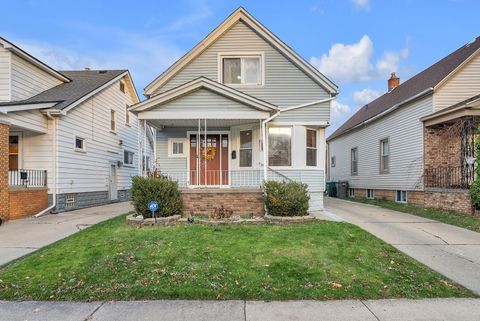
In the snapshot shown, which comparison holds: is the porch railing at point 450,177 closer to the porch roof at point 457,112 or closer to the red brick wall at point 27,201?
the porch roof at point 457,112

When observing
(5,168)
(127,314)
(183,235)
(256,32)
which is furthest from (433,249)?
(5,168)

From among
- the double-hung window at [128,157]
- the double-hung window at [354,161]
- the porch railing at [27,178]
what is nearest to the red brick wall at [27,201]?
the porch railing at [27,178]

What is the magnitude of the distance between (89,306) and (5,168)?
8863 mm

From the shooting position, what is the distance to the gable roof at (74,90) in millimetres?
13156

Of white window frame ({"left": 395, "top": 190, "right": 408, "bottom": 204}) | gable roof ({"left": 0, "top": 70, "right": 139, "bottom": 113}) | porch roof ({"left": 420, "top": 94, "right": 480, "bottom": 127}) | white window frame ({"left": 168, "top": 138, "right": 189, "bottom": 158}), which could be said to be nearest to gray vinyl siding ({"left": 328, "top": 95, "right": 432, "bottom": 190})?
white window frame ({"left": 395, "top": 190, "right": 408, "bottom": 204})

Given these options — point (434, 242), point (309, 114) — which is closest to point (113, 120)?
point (309, 114)

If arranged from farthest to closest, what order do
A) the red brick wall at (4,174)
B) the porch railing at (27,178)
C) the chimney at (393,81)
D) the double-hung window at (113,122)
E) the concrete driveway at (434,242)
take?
the chimney at (393,81)
the double-hung window at (113,122)
the porch railing at (27,178)
the red brick wall at (4,174)
the concrete driveway at (434,242)

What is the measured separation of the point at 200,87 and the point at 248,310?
8.44 m

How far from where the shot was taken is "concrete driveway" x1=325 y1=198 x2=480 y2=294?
19.2 ft

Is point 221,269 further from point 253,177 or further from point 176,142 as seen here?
point 176,142

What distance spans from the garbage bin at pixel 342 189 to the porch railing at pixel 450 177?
985cm

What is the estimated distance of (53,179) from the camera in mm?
13484

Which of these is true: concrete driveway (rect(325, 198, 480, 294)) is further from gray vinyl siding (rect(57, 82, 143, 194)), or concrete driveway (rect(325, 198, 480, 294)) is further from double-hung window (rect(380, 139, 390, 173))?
gray vinyl siding (rect(57, 82, 143, 194))

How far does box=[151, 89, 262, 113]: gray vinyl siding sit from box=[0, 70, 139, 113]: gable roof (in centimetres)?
544
